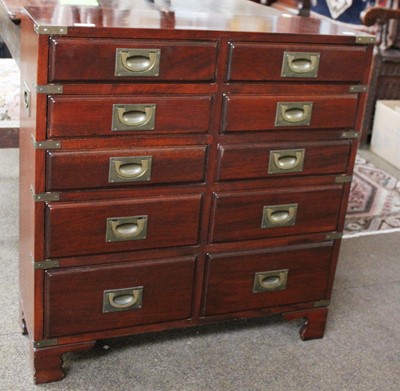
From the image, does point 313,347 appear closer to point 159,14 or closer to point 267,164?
point 267,164

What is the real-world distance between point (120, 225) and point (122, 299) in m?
0.22

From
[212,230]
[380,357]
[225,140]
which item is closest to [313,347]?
[380,357]

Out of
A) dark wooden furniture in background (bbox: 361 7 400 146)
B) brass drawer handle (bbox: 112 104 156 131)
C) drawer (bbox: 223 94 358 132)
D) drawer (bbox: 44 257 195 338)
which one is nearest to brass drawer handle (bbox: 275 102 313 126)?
drawer (bbox: 223 94 358 132)

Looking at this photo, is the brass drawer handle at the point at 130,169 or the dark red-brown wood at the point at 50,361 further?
the dark red-brown wood at the point at 50,361

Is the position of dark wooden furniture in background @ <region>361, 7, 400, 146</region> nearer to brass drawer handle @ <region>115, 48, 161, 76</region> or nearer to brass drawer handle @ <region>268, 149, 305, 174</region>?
brass drawer handle @ <region>268, 149, 305, 174</region>

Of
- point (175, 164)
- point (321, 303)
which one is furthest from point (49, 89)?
point (321, 303)

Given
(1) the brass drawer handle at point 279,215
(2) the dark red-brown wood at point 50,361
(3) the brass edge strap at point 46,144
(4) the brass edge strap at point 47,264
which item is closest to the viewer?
(3) the brass edge strap at point 46,144

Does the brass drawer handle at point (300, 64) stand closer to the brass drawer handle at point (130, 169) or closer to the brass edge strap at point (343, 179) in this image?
the brass edge strap at point (343, 179)

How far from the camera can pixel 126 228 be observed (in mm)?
1820

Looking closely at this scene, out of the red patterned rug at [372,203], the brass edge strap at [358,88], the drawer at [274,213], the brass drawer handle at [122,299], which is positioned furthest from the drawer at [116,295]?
the red patterned rug at [372,203]

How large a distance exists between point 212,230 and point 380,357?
0.66 meters

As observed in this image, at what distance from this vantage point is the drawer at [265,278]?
78.3 inches

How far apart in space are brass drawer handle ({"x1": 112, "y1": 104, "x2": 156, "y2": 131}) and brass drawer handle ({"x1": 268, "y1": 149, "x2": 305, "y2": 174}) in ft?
1.18

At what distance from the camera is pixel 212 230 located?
1.92m
